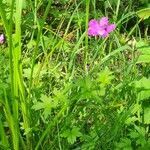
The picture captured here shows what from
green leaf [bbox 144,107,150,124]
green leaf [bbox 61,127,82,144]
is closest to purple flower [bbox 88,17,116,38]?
green leaf [bbox 144,107,150,124]

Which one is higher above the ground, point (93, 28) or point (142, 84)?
point (93, 28)

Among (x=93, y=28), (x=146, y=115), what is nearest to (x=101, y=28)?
(x=93, y=28)

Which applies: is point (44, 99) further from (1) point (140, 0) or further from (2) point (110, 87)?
(1) point (140, 0)

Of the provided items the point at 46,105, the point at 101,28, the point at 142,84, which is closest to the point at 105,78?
the point at 142,84

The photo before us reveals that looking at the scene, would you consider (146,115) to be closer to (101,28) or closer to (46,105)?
(46,105)

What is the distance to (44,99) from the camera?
172 cm

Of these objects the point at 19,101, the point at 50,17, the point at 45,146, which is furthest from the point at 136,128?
the point at 50,17

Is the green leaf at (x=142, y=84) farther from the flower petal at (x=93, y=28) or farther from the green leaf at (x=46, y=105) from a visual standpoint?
the flower petal at (x=93, y=28)

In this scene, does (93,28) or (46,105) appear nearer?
(46,105)

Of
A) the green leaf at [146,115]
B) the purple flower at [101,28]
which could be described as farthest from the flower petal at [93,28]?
the green leaf at [146,115]

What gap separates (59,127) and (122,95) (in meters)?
0.30

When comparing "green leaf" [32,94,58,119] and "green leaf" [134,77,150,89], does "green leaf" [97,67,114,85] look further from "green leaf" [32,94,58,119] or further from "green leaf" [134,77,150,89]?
"green leaf" [32,94,58,119]

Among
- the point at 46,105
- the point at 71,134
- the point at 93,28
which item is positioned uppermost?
the point at 93,28

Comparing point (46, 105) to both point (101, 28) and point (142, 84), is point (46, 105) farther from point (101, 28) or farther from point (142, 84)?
point (101, 28)
